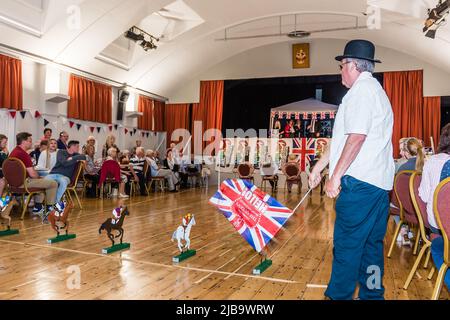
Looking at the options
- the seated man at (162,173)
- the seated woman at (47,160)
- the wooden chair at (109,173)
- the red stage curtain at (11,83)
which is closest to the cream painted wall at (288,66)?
the seated man at (162,173)

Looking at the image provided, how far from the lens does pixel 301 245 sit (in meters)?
4.24

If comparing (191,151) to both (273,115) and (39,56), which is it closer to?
(273,115)

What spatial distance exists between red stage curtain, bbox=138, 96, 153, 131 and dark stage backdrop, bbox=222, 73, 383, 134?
2.50 m

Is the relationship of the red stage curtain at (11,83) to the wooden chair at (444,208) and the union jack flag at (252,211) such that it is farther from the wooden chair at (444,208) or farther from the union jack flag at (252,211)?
the wooden chair at (444,208)

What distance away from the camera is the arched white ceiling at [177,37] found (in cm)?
795

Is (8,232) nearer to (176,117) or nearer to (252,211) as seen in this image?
(252,211)

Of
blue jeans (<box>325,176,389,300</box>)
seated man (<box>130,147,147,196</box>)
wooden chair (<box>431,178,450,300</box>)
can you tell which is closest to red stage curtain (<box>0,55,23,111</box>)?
seated man (<box>130,147,147,196</box>)

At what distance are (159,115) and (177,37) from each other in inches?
143

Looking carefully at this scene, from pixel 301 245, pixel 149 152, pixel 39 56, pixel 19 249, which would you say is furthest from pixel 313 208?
pixel 39 56

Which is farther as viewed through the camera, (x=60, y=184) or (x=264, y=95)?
(x=264, y=95)

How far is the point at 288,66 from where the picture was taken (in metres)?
13.1

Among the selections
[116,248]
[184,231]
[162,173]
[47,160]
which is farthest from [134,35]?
[184,231]
